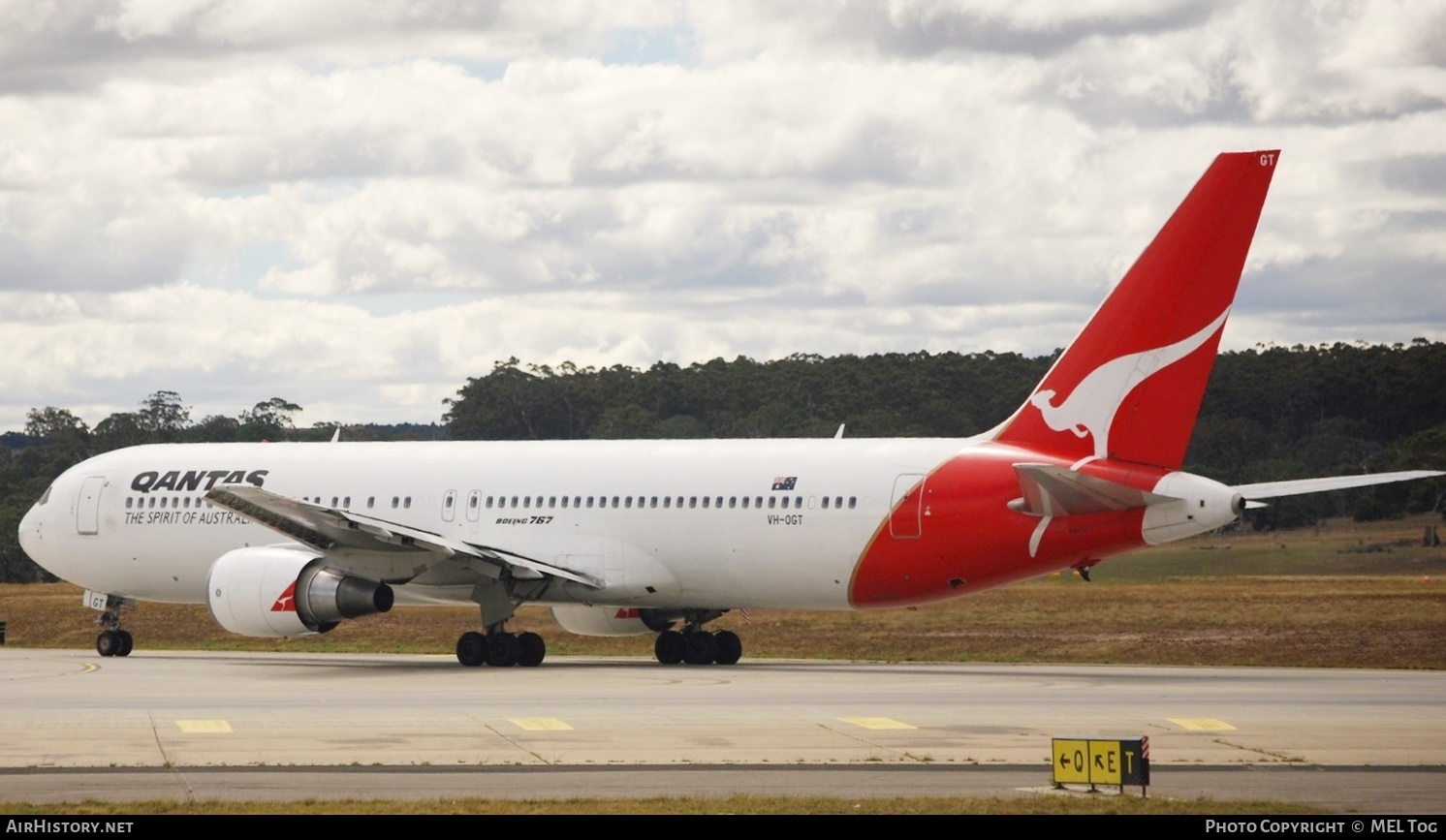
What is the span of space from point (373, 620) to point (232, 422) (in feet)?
239

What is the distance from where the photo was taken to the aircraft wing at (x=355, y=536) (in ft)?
110

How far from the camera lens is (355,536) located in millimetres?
34594

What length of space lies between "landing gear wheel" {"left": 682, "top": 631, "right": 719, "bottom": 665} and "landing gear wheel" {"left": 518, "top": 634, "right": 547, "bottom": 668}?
113 inches

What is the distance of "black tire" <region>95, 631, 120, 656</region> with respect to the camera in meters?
41.5

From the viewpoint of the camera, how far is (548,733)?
22312 mm

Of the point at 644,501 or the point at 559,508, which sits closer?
the point at 644,501

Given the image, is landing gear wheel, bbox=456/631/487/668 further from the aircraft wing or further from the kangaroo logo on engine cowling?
the kangaroo logo on engine cowling

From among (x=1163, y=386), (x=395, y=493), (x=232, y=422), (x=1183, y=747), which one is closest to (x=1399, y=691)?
(x=1163, y=386)

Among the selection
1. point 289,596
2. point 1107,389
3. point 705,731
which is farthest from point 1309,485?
point 289,596

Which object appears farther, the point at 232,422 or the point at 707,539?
the point at 232,422

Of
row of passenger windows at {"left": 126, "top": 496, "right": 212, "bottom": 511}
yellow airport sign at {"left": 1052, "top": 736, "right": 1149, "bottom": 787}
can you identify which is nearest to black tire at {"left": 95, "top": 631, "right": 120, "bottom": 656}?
row of passenger windows at {"left": 126, "top": 496, "right": 212, "bottom": 511}

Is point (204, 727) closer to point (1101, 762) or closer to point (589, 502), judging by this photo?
point (1101, 762)

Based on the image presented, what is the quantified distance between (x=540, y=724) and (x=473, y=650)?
42.5ft

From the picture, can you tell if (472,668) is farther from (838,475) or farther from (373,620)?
(373,620)
